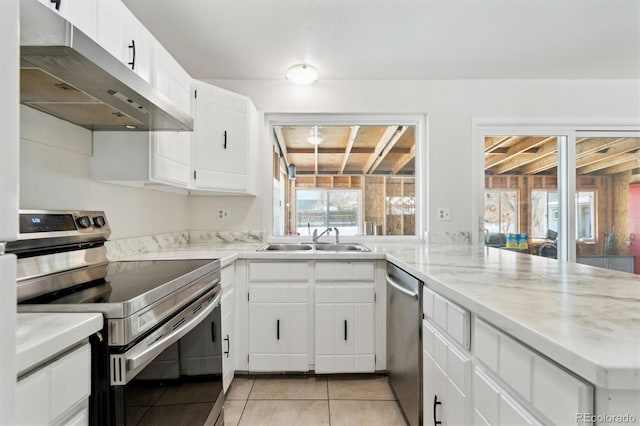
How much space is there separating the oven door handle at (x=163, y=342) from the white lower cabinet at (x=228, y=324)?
47 centimetres

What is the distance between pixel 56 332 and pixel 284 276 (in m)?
1.49

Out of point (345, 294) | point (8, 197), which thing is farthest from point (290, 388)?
point (8, 197)

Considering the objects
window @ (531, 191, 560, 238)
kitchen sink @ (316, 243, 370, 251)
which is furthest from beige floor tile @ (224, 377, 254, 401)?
window @ (531, 191, 560, 238)

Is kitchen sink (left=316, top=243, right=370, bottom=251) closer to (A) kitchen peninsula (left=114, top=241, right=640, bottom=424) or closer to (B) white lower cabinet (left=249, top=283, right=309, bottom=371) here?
(B) white lower cabinet (left=249, top=283, right=309, bottom=371)

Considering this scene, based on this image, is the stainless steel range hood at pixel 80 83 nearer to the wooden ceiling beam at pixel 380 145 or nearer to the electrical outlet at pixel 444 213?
the wooden ceiling beam at pixel 380 145

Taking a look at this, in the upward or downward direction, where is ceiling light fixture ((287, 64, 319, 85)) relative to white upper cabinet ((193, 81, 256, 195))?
upward

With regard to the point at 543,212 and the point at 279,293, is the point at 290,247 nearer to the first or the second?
the point at 279,293

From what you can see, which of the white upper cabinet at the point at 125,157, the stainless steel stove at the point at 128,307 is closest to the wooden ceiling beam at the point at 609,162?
the stainless steel stove at the point at 128,307

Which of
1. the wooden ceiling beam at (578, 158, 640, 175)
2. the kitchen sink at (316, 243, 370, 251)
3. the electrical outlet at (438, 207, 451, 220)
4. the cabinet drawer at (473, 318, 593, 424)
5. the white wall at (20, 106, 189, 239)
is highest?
the wooden ceiling beam at (578, 158, 640, 175)

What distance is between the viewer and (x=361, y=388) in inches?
79.0

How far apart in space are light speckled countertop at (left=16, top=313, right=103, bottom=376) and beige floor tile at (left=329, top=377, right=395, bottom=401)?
1.57 meters

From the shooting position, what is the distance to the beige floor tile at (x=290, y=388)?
75.4 inches

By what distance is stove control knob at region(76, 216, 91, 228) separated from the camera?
133 centimetres

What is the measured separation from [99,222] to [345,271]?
1396 mm
